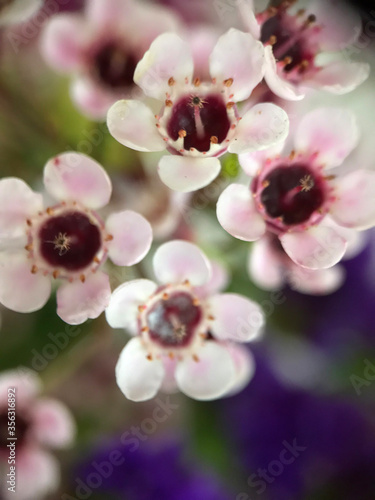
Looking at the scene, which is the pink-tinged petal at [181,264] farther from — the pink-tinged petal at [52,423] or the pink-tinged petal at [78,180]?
the pink-tinged petal at [52,423]

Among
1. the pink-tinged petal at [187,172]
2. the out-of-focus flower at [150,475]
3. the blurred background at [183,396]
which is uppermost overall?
the pink-tinged petal at [187,172]

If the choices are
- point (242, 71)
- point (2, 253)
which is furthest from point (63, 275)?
point (242, 71)

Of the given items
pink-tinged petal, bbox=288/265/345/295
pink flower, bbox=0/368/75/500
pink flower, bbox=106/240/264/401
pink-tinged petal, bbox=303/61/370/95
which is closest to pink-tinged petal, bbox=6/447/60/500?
pink flower, bbox=0/368/75/500

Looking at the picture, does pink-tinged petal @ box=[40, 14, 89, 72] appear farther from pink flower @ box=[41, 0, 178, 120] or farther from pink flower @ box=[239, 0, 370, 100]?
pink flower @ box=[239, 0, 370, 100]

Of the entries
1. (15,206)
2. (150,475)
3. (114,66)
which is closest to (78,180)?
(15,206)


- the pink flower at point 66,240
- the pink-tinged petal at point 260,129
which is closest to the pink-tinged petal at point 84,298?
the pink flower at point 66,240

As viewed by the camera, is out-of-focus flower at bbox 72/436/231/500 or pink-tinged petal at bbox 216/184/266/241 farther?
out-of-focus flower at bbox 72/436/231/500

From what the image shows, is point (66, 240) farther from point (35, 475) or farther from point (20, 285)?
point (35, 475)
